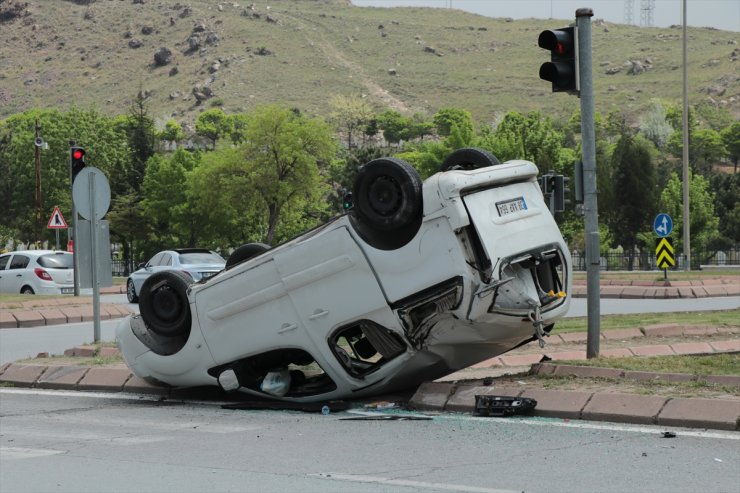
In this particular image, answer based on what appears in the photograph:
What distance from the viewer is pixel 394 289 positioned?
30.7 feet

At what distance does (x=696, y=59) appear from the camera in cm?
18738

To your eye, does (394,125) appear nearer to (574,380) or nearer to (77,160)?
(77,160)

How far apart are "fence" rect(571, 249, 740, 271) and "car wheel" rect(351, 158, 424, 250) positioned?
43.8 meters

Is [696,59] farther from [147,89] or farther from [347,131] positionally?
[147,89]

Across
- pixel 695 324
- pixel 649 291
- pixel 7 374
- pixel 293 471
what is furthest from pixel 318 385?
pixel 649 291

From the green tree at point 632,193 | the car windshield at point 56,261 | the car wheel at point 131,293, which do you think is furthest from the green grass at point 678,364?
the green tree at point 632,193

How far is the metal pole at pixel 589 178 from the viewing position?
11602mm

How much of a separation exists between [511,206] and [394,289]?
4.02 feet

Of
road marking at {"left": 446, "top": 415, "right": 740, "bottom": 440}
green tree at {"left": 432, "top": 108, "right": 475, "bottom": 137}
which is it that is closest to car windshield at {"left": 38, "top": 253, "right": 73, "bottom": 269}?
road marking at {"left": 446, "top": 415, "right": 740, "bottom": 440}

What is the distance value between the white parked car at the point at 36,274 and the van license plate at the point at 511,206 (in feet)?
80.1

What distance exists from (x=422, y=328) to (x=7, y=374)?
6.16 m

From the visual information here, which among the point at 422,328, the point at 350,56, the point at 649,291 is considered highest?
the point at 350,56

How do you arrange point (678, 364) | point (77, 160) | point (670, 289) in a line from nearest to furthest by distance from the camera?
point (678, 364), point (77, 160), point (670, 289)

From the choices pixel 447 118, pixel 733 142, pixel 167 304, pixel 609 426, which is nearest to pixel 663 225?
pixel 167 304
